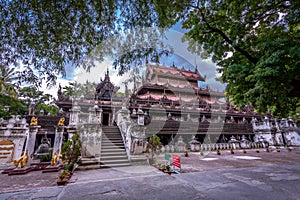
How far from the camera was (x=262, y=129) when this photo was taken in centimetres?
1834

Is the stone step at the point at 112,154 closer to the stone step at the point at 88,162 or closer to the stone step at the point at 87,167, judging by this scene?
the stone step at the point at 88,162

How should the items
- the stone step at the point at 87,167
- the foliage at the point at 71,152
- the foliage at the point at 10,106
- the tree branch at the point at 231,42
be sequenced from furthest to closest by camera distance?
the foliage at the point at 10,106, the stone step at the point at 87,167, the foliage at the point at 71,152, the tree branch at the point at 231,42

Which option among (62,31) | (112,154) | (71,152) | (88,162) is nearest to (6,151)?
(71,152)

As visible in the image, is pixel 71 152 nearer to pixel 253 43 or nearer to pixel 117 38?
pixel 117 38

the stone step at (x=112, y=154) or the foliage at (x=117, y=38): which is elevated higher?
the foliage at (x=117, y=38)

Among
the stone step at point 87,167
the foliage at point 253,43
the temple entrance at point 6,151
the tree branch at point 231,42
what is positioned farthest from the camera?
the temple entrance at point 6,151

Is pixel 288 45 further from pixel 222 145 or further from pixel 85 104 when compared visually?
pixel 85 104

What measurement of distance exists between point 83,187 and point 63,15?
164 inches

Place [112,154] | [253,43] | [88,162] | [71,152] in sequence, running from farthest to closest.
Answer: [112,154] < [88,162] < [71,152] < [253,43]

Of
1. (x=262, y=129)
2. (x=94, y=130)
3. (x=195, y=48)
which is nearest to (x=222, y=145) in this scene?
(x=262, y=129)

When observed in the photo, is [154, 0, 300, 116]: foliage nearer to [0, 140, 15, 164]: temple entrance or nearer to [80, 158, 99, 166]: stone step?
[80, 158, 99, 166]: stone step

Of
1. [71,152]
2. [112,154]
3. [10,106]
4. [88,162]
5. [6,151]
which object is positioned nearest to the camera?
[71,152]

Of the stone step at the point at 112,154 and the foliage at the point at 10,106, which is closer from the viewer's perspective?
the stone step at the point at 112,154

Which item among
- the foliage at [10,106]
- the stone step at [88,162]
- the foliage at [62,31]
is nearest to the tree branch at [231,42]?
the foliage at [62,31]
